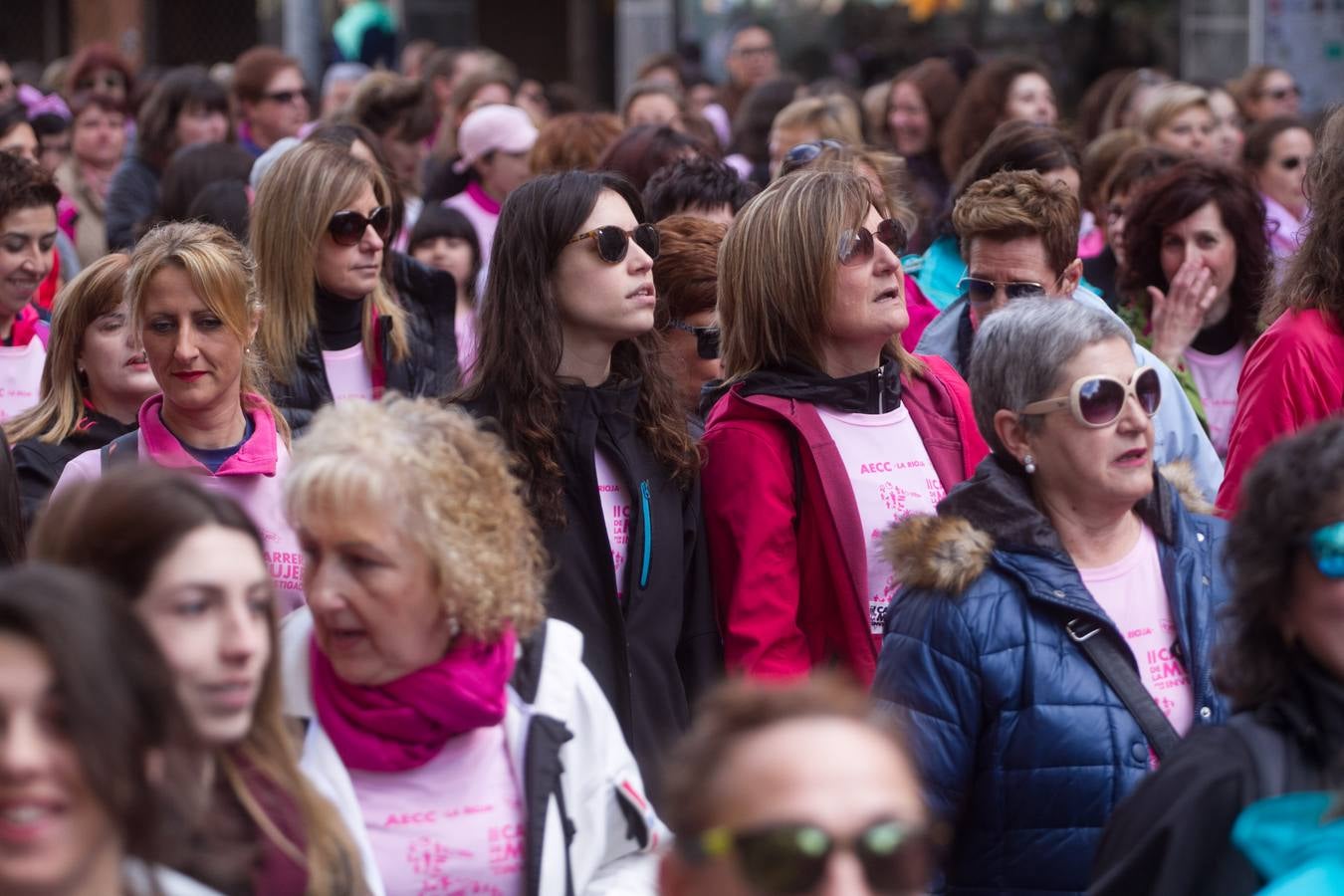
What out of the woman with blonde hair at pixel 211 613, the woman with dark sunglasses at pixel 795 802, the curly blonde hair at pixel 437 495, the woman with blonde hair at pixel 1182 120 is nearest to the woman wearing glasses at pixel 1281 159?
the woman with blonde hair at pixel 1182 120

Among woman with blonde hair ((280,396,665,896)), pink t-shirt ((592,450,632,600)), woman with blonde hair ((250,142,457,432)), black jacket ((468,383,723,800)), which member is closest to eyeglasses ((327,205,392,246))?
woman with blonde hair ((250,142,457,432))

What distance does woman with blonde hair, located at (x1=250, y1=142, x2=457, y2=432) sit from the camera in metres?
6.06

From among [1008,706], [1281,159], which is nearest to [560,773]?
[1008,706]

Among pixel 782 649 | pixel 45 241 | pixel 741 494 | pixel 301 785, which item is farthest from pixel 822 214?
pixel 45 241

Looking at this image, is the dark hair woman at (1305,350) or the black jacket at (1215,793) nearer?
the black jacket at (1215,793)

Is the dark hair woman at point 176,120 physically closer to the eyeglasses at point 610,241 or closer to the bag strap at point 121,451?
the bag strap at point 121,451

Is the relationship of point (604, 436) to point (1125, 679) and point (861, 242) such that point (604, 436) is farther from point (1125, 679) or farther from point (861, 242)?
point (1125, 679)

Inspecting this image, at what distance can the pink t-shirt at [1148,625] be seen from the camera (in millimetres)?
3736

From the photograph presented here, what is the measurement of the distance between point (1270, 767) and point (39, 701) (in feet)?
5.90

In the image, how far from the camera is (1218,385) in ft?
21.7

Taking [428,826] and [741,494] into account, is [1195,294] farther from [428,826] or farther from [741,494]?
[428,826]

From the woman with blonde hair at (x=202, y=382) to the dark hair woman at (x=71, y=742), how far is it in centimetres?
232

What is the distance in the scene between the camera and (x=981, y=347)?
4.07 meters

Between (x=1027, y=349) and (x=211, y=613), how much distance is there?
5.96 ft
